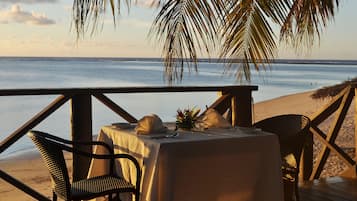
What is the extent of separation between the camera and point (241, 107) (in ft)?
14.8

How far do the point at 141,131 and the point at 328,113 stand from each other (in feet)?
7.97

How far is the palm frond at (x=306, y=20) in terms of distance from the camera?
3.29 m

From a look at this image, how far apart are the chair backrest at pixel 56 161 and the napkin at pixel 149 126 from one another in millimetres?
530

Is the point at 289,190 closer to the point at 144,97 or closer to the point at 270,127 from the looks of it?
the point at 270,127

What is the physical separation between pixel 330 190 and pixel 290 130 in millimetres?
868

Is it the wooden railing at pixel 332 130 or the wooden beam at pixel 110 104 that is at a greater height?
the wooden beam at pixel 110 104

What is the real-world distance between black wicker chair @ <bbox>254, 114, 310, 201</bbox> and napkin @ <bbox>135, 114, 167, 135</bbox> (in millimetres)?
935

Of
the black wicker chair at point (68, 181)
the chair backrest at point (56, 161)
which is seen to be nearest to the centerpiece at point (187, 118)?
the black wicker chair at point (68, 181)

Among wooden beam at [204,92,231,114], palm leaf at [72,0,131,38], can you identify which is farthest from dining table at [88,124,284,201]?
wooden beam at [204,92,231,114]

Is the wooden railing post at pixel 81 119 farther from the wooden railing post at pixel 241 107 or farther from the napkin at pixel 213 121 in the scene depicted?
the wooden railing post at pixel 241 107

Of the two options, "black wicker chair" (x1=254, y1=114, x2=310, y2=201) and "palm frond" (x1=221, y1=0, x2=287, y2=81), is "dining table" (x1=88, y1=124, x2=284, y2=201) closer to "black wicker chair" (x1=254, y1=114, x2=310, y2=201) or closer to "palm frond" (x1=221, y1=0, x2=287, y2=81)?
"black wicker chair" (x1=254, y1=114, x2=310, y2=201)

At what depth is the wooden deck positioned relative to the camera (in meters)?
3.95

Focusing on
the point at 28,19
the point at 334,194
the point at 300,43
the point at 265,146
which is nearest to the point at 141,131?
the point at 265,146

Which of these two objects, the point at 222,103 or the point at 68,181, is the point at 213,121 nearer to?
the point at 68,181
